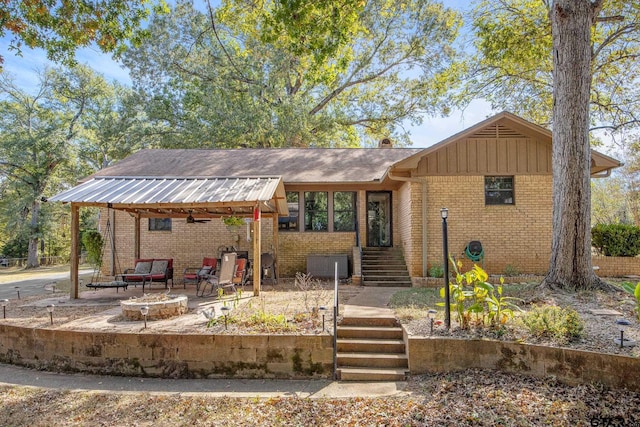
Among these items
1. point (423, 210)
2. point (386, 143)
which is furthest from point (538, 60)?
point (423, 210)

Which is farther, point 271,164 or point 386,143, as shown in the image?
point 386,143

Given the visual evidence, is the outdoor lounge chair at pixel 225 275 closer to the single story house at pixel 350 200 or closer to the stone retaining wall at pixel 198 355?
the single story house at pixel 350 200

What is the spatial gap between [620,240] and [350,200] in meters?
8.49

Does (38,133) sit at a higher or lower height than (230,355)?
higher

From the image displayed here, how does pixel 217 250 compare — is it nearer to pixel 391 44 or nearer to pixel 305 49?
pixel 305 49

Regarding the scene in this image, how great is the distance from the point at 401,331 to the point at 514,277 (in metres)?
5.73

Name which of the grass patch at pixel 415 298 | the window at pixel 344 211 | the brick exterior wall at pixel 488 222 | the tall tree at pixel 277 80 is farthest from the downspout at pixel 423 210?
the tall tree at pixel 277 80

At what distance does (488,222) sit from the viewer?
38.3ft

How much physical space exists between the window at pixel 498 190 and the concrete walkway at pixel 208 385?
25.3ft

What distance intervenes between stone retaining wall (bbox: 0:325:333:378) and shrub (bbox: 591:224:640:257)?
10371 mm

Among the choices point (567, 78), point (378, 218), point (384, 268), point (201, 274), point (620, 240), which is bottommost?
point (384, 268)

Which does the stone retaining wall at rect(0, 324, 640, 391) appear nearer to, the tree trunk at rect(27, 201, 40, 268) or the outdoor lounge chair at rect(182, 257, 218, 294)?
the outdoor lounge chair at rect(182, 257, 218, 294)

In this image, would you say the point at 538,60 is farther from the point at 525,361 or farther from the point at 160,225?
the point at 160,225

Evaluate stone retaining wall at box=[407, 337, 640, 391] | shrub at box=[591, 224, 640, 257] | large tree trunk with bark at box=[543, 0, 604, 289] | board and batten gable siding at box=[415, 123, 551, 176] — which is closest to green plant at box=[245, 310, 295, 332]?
stone retaining wall at box=[407, 337, 640, 391]
